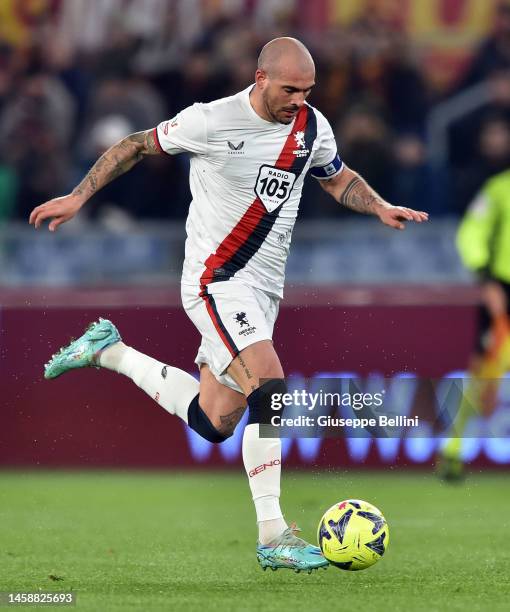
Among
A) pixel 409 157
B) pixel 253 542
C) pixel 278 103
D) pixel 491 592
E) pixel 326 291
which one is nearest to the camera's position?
pixel 491 592

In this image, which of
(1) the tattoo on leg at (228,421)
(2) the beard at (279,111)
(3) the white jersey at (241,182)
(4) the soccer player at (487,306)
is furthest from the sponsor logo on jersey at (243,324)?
(4) the soccer player at (487,306)

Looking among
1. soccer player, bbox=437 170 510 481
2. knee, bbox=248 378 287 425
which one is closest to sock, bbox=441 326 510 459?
soccer player, bbox=437 170 510 481

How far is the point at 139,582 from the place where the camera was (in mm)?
6137

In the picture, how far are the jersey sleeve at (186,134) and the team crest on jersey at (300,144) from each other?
411 mm

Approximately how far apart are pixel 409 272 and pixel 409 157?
130 centimetres

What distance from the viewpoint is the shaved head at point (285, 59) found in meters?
6.36

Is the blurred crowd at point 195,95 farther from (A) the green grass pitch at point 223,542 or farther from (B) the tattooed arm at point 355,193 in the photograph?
(B) the tattooed arm at point 355,193

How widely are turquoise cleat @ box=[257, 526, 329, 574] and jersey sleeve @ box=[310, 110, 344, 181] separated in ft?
5.77

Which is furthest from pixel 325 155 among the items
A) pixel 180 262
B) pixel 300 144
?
pixel 180 262

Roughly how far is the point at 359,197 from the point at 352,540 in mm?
1761

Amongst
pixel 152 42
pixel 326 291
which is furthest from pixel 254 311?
pixel 152 42

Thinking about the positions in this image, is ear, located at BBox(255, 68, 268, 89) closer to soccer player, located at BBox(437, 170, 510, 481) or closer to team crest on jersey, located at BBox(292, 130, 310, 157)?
team crest on jersey, located at BBox(292, 130, 310, 157)

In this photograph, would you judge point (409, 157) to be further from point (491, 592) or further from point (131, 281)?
Answer: point (491, 592)

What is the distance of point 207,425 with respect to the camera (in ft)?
22.7
